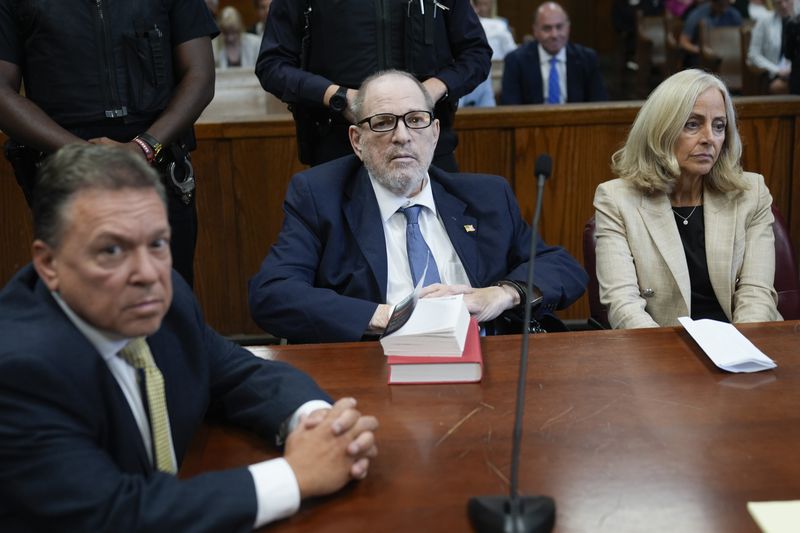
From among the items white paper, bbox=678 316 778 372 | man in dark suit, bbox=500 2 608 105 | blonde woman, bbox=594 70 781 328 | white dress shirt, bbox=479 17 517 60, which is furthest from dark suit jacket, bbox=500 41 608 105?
white paper, bbox=678 316 778 372

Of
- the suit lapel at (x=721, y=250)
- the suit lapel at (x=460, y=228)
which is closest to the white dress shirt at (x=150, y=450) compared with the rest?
the suit lapel at (x=460, y=228)

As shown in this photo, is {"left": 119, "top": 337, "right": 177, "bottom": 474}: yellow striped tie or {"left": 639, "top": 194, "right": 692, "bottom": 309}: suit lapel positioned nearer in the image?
{"left": 119, "top": 337, "right": 177, "bottom": 474}: yellow striped tie

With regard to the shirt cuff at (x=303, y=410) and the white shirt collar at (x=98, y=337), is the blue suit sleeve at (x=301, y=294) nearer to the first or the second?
the shirt cuff at (x=303, y=410)

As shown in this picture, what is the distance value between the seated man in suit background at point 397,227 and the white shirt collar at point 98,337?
1.10m

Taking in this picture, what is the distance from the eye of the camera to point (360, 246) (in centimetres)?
279

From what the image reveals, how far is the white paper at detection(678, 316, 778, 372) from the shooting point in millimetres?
2023

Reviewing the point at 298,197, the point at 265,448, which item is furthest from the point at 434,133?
the point at 265,448

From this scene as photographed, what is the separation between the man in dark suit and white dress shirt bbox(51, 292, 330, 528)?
5475mm

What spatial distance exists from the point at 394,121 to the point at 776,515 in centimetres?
171

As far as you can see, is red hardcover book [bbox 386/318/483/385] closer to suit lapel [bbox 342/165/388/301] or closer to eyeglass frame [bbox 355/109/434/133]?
suit lapel [bbox 342/165/388/301]

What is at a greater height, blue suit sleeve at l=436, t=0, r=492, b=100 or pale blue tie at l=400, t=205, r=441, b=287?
blue suit sleeve at l=436, t=0, r=492, b=100

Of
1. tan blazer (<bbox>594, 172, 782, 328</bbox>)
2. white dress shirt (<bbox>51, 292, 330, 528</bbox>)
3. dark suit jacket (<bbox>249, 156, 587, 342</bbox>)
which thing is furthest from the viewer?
tan blazer (<bbox>594, 172, 782, 328</bbox>)

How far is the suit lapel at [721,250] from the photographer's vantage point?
2998mm

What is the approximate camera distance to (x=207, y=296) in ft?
14.7
